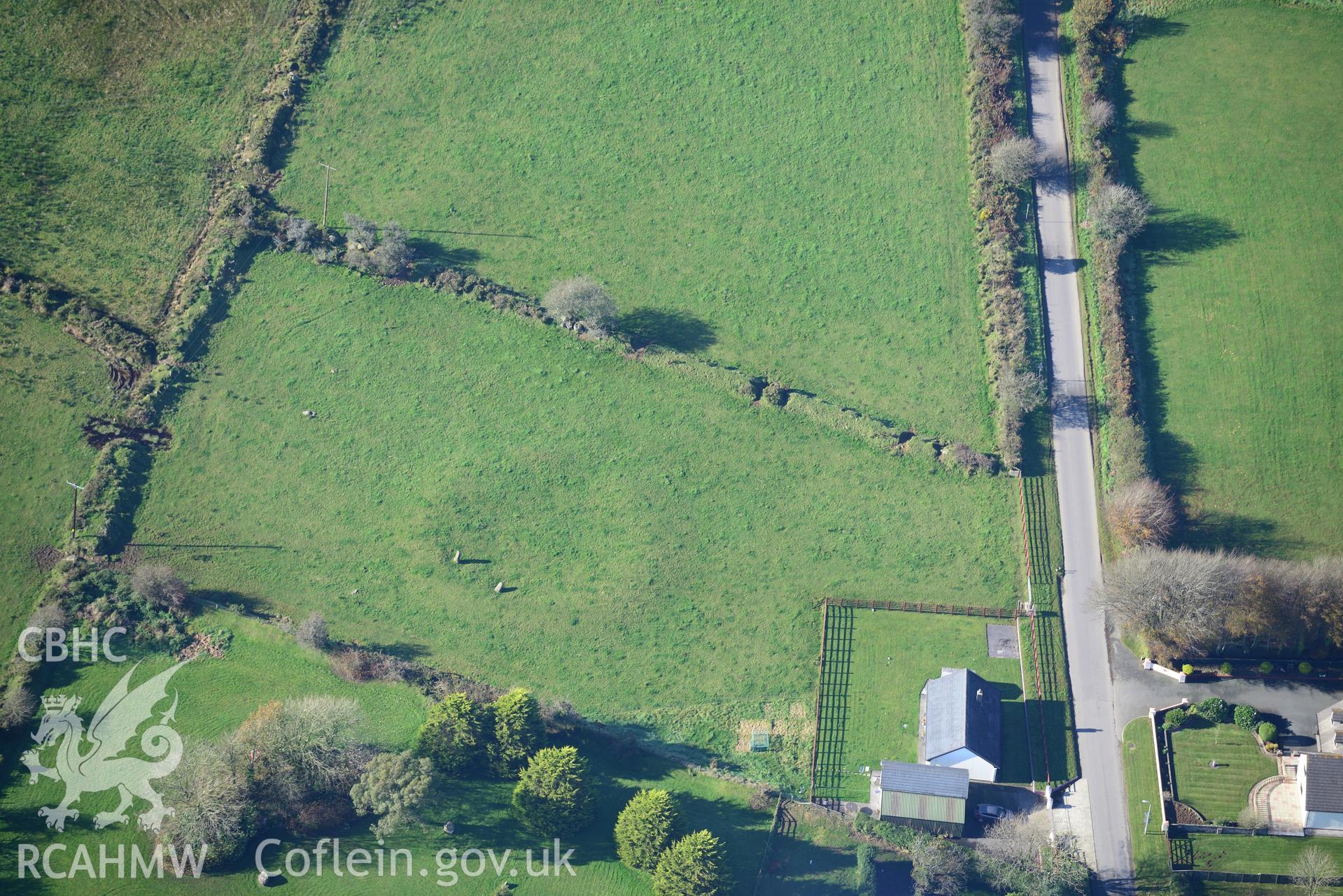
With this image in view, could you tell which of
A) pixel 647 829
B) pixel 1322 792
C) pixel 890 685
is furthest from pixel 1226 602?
pixel 647 829

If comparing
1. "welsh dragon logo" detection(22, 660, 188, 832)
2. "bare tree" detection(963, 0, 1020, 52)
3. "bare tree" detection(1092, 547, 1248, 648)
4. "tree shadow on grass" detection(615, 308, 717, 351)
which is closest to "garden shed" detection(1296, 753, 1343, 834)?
"bare tree" detection(1092, 547, 1248, 648)

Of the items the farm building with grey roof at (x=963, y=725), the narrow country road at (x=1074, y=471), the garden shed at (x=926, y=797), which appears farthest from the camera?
the narrow country road at (x=1074, y=471)

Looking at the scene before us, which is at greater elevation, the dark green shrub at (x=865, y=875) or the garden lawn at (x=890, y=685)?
the garden lawn at (x=890, y=685)

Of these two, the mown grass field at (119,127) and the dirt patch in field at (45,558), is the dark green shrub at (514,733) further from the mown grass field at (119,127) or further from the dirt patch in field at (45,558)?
the mown grass field at (119,127)

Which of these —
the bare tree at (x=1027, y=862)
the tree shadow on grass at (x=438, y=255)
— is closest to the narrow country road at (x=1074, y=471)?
the bare tree at (x=1027, y=862)

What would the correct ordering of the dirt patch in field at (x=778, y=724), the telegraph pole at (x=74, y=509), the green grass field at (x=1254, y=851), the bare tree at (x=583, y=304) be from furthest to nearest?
1. the bare tree at (x=583, y=304)
2. the telegraph pole at (x=74, y=509)
3. the dirt patch in field at (x=778, y=724)
4. the green grass field at (x=1254, y=851)

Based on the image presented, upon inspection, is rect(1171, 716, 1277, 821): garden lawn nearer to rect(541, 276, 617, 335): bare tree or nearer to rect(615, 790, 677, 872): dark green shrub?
rect(615, 790, 677, 872): dark green shrub

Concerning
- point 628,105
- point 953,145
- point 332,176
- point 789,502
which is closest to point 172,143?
point 332,176

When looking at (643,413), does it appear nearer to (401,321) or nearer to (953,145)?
(401,321)
